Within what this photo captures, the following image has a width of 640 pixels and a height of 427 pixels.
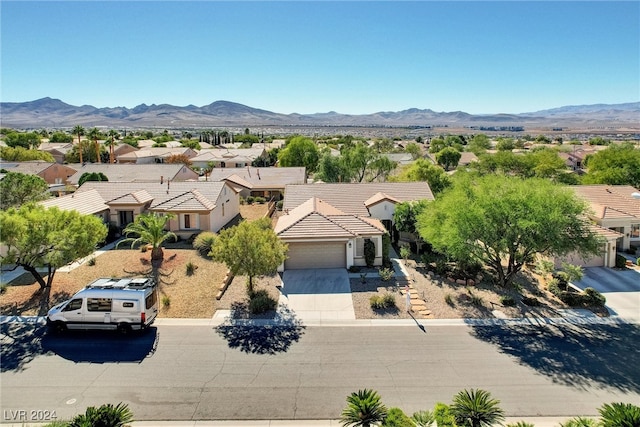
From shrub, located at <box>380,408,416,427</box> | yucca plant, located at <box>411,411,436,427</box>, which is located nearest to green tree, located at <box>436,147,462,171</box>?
yucca plant, located at <box>411,411,436,427</box>

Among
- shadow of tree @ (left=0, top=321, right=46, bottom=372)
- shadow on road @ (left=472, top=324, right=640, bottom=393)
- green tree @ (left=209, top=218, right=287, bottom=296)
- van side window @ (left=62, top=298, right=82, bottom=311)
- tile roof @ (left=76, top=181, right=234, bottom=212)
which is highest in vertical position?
tile roof @ (left=76, top=181, right=234, bottom=212)

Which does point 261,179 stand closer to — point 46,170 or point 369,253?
point 46,170

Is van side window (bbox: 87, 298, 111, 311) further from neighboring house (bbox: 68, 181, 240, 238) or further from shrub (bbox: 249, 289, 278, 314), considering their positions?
neighboring house (bbox: 68, 181, 240, 238)

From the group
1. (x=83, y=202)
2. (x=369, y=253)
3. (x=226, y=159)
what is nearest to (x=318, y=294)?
(x=369, y=253)

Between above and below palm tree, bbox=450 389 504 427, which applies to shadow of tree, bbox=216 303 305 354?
below

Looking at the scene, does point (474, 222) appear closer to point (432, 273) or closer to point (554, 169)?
point (432, 273)
